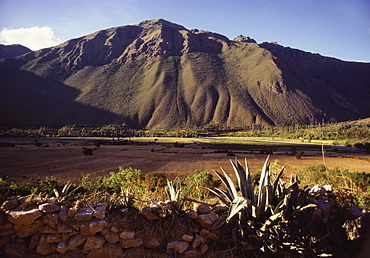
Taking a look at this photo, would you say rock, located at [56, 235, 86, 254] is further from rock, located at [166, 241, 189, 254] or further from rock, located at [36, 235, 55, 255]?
rock, located at [166, 241, 189, 254]

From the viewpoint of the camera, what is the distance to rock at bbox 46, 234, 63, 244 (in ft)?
12.2

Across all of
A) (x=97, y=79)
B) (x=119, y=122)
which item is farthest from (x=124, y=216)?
(x=97, y=79)

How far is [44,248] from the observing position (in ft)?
12.3

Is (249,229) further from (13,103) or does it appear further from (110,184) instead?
(13,103)

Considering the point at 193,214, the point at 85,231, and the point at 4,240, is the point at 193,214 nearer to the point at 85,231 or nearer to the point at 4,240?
the point at 85,231

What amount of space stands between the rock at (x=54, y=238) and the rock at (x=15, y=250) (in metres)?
0.46

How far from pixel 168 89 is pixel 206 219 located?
123524 mm

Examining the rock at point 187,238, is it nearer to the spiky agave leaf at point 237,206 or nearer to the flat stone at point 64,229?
the spiky agave leaf at point 237,206

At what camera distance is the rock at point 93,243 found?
12.1ft

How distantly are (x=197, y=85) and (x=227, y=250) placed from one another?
127 metres

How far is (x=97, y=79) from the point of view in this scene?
139m

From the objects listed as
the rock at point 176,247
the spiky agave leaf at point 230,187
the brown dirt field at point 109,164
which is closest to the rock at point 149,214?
the rock at point 176,247

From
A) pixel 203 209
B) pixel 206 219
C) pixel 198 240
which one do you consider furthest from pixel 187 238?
pixel 203 209

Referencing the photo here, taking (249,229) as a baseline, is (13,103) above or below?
above
